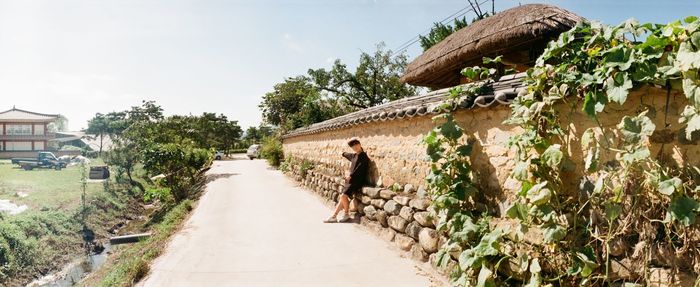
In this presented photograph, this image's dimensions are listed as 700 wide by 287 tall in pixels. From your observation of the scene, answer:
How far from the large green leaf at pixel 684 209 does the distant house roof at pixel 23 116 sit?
43789 mm

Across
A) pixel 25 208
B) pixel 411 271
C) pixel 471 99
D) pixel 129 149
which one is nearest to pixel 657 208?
pixel 471 99

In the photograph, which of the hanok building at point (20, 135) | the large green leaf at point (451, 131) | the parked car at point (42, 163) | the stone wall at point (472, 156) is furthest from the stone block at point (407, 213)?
the hanok building at point (20, 135)

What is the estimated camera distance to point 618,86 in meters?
2.17

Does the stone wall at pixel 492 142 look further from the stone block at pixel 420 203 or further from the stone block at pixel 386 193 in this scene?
the stone block at pixel 420 203

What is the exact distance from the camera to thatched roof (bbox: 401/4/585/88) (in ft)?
21.3

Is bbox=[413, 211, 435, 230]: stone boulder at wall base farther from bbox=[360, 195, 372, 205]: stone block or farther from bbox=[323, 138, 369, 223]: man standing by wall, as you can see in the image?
bbox=[323, 138, 369, 223]: man standing by wall

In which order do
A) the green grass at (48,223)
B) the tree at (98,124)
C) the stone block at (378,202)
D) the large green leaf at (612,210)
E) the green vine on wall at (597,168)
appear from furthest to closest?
the tree at (98,124) < the green grass at (48,223) < the stone block at (378,202) < the large green leaf at (612,210) < the green vine on wall at (597,168)

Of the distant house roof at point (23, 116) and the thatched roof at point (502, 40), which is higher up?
the distant house roof at point (23, 116)

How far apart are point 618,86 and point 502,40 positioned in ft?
17.6

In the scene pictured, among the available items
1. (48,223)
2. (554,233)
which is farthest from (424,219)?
(48,223)

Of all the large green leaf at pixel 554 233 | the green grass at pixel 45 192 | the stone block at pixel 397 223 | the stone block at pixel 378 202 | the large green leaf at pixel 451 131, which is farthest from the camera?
the green grass at pixel 45 192

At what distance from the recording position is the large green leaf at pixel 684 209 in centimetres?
194

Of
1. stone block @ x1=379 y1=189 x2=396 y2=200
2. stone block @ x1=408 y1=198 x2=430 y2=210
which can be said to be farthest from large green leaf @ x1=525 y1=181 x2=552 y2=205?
stone block @ x1=379 y1=189 x2=396 y2=200

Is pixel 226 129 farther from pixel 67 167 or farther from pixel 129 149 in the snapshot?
pixel 129 149
